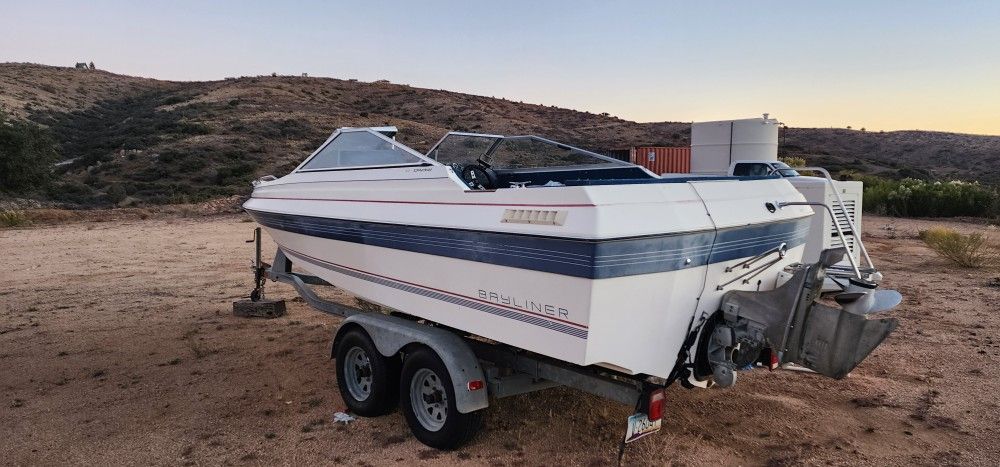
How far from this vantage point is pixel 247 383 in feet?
20.1

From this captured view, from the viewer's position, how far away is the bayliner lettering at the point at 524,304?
3.73 metres

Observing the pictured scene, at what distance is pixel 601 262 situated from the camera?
3.54 metres

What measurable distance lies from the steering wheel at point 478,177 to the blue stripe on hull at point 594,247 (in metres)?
0.85

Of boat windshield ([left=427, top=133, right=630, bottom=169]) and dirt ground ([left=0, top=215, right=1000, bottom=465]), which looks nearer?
dirt ground ([left=0, top=215, right=1000, bottom=465])

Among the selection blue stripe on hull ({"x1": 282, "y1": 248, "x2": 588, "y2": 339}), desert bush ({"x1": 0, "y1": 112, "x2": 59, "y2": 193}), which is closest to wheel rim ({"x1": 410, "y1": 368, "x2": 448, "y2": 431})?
blue stripe on hull ({"x1": 282, "y1": 248, "x2": 588, "y2": 339})

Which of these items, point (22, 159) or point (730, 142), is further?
point (22, 159)

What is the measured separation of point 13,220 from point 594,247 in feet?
68.9

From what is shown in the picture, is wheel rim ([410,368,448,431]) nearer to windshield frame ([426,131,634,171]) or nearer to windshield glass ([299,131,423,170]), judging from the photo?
windshield glass ([299,131,423,170])

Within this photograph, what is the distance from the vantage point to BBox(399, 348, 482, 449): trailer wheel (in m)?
4.53

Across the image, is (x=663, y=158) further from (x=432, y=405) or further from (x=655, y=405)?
(x=655, y=405)

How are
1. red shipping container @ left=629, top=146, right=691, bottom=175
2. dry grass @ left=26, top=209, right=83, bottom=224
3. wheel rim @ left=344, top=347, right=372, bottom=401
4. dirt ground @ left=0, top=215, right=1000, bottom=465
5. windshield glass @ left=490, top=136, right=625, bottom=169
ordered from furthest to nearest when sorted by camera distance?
dry grass @ left=26, top=209, right=83, bottom=224, red shipping container @ left=629, top=146, right=691, bottom=175, windshield glass @ left=490, top=136, right=625, bottom=169, wheel rim @ left=344, top=347, right=372, bottom=401, dirt ground @ left=0, top=215, right=1000, bottom=465

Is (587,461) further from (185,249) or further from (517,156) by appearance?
(185,249)

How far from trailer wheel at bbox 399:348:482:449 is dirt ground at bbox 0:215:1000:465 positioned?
0.37 feet

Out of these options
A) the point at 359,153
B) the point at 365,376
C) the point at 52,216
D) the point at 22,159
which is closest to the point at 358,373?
the point at 365,376
